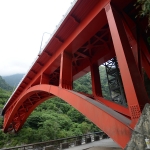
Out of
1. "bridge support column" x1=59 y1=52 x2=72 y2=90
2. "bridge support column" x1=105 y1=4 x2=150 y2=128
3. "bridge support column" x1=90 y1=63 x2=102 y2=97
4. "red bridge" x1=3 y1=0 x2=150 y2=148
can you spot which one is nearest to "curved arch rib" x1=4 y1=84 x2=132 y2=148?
"red bridge" x1=3 y1=0 x2=150 y2=148

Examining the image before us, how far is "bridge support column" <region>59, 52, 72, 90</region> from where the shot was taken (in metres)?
6.35

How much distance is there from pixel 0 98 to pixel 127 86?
39589mm

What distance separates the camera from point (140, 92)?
3.10m

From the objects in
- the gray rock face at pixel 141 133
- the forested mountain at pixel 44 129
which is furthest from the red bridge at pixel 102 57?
the forested mountain at pixel 44 129

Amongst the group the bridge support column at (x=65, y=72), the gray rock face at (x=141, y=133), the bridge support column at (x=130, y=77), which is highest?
the bridge support column at (x=65, y=72)

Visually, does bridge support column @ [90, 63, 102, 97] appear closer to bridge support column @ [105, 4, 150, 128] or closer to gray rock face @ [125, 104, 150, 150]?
bridge support column @ [105, 4, 150, 128]

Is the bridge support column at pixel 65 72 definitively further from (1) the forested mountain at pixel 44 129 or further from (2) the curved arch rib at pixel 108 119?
(1) the forested mountain at pixel 44 129

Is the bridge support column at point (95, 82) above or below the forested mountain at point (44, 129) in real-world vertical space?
above

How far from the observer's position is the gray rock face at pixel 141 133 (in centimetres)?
235

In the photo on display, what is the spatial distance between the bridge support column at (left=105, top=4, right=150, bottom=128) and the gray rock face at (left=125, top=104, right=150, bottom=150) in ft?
1.23

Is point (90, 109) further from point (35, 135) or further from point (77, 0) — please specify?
point (35, 135)

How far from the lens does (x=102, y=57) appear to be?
28.0ft

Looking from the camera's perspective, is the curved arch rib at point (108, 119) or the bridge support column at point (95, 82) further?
the bridge support column at point (95, 82)

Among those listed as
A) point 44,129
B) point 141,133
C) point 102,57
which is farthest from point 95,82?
point 44,129
